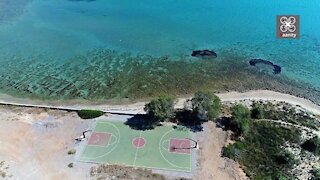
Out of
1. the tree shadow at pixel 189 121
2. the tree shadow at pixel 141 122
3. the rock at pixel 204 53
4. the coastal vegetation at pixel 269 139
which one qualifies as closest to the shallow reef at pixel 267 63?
the rock at pixel 204 53

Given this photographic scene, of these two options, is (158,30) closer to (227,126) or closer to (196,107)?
(196,107)

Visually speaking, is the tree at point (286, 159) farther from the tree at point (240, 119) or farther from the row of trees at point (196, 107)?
the row of trees at point (196, 107)

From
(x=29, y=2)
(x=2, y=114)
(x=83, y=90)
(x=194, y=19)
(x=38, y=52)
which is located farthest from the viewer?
(x=29, y=2)

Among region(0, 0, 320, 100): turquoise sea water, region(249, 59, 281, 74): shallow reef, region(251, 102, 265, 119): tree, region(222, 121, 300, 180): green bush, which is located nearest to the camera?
region(222, 121, 300, 180): green bush

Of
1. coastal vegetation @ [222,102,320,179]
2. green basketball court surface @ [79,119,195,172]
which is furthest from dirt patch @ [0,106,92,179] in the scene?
coastal vegetation @ [222,102,320,179]

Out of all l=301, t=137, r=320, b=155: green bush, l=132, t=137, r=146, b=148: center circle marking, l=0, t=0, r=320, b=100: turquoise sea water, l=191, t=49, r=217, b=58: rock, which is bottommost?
l=301, t=137, r=320, b=155: green bush

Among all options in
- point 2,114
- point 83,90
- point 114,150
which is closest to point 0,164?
point 2,114

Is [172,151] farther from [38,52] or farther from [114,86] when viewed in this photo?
[38,52]

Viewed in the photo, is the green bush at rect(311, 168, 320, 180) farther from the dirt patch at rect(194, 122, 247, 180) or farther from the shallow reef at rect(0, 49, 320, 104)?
the shallow reef at rect(0, 49, 320, 104)
